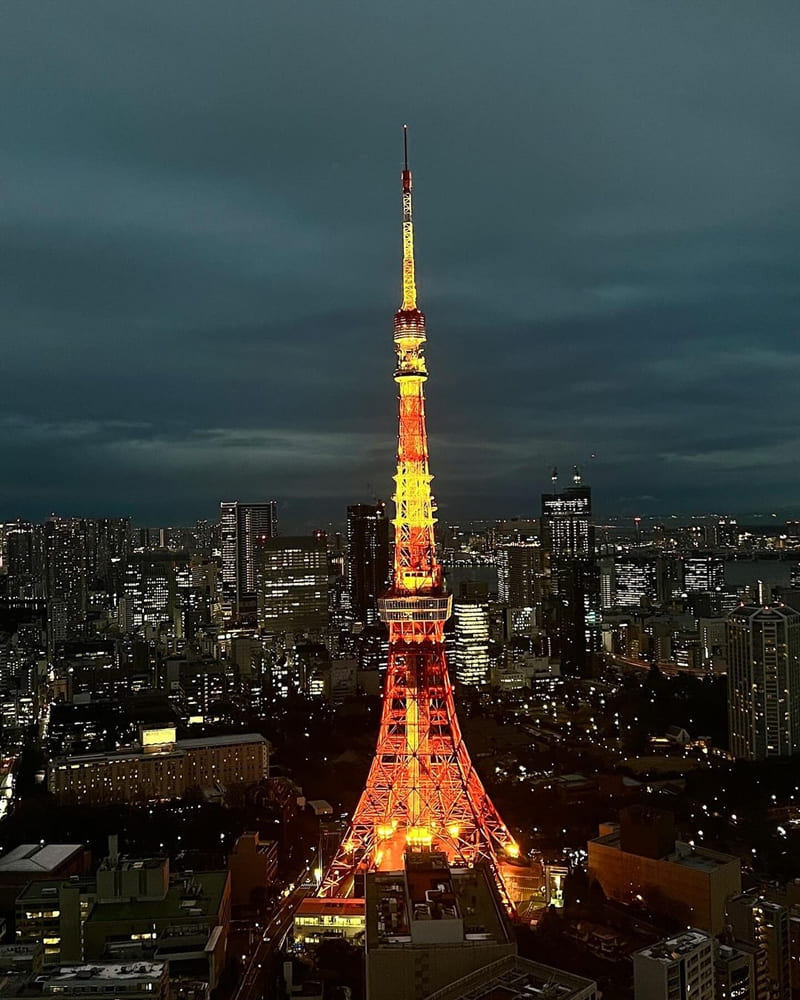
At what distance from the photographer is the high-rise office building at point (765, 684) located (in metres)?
16.4

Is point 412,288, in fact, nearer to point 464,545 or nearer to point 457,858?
point 457,858

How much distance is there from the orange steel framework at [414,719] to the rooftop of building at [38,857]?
10.0ft

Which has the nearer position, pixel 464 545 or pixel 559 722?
pixel 559 722

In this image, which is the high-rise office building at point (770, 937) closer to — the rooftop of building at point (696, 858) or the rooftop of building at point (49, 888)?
the rooftop of building at point (696, 858)

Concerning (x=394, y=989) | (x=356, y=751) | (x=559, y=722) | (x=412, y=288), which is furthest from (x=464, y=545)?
(x=394, y=989)

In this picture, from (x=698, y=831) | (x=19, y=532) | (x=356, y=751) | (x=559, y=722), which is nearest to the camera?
(x=698, y=831)

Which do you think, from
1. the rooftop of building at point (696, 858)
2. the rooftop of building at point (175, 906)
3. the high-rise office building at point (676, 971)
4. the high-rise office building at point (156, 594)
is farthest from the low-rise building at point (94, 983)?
the high-rise office building at point (156, 594)

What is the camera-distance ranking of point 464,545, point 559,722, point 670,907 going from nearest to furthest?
point 670,907
point 559,722
point 464,545

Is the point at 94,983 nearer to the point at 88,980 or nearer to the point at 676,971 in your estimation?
the point at 88,980

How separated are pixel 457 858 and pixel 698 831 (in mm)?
4335

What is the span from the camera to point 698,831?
1235 cm

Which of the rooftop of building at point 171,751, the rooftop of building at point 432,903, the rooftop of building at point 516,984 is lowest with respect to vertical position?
the rooftop of building at point 171,751

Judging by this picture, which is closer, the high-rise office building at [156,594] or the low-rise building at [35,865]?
the low-rise building at [35,865]

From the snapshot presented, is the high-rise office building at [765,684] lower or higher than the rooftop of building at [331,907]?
higher
